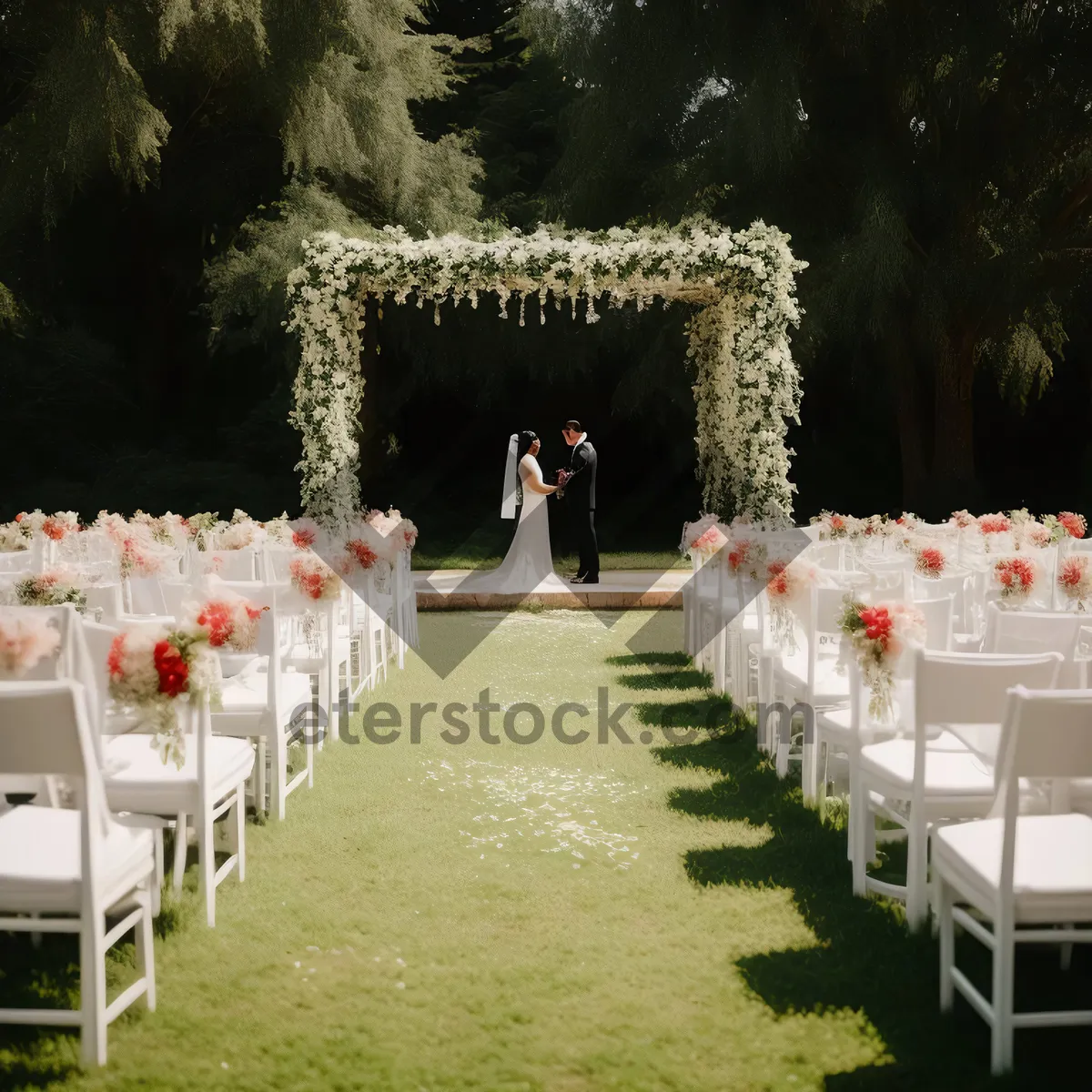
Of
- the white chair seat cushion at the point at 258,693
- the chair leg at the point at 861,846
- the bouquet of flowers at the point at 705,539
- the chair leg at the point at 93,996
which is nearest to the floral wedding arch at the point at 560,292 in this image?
the bouquet of flowers at the point at 705,539

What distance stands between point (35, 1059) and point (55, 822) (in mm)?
562

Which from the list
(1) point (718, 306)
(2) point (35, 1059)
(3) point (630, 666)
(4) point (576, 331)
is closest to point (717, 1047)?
(2) point (35, 1059)

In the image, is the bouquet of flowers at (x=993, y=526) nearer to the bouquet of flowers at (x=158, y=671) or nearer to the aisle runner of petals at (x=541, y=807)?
the aisle runner of petals at (x=541, y=807)

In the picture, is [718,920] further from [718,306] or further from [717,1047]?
[718,306]

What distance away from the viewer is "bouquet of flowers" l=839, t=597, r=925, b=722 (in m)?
3.70

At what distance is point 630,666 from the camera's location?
8.38 metres

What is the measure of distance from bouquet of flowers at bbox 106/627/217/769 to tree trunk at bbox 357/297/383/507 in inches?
564

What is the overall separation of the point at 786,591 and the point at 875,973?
7.80 ft

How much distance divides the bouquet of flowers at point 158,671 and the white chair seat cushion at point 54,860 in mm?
292

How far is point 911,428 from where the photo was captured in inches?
691

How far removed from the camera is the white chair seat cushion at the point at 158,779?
3.58 meters

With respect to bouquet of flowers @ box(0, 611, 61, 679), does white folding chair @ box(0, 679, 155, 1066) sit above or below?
below

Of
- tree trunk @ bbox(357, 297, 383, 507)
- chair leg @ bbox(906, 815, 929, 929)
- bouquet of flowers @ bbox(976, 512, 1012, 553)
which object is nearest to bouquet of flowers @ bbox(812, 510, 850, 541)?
bouquet of flowers @ bbox(976, 512, 1012, 553)

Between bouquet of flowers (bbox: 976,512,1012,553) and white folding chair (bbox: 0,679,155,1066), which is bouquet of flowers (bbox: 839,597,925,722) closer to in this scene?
white folding chair (bbox: 0,679,155,1066)
